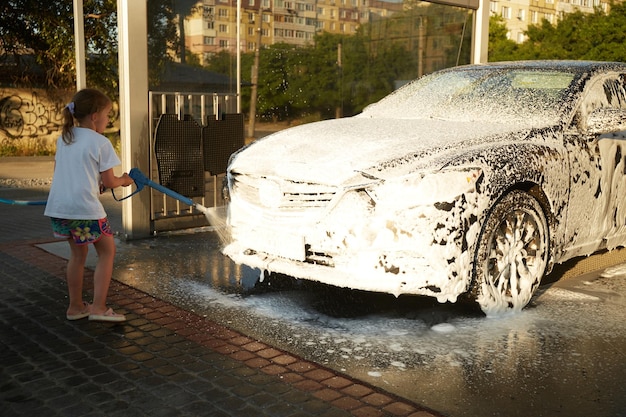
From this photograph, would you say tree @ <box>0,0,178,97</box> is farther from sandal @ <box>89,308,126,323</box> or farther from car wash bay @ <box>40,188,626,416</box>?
sandal @ <box>89,308,126,323</box>

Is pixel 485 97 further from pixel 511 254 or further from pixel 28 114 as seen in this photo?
pixel 28 114

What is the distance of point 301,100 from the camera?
31.0 feet

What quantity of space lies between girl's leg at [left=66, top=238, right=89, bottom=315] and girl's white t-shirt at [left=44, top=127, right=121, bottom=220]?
253 mm

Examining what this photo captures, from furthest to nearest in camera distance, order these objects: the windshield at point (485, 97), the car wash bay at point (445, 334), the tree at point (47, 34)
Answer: the tree at point (47, 34), the windshield at point (485, 97), the car wash bay at point (445, 334)

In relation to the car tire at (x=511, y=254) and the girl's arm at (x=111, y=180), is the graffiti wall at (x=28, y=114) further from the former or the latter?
the car tire at (x=511, y=254)

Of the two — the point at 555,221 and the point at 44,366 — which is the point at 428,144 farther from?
the point at 44,366

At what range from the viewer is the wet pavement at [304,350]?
11.2ft

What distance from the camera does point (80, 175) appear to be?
438 centimetres

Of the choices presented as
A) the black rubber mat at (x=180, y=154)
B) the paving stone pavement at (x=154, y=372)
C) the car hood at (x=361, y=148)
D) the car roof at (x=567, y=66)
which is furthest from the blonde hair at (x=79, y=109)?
the car roof at (x=567, y=66)

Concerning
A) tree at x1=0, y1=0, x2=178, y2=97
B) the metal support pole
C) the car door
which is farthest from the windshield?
tree at x1=0, y1=0, x2=178, y2=97

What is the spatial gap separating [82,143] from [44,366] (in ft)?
4.51

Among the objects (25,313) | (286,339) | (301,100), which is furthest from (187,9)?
(286,339)

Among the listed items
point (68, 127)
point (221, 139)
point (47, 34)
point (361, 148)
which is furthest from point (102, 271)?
point (47, 34)

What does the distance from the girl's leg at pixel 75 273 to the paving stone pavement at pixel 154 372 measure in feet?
0.38
